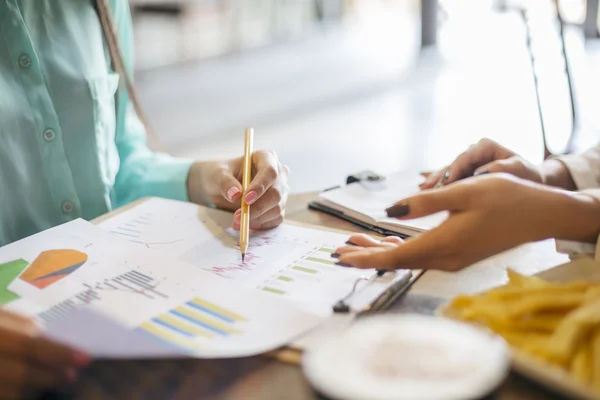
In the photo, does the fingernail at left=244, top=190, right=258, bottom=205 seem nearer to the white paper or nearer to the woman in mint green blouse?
the woman in mint green blouse

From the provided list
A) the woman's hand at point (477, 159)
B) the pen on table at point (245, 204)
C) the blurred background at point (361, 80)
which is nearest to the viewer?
the pen on table at point (245, 204)

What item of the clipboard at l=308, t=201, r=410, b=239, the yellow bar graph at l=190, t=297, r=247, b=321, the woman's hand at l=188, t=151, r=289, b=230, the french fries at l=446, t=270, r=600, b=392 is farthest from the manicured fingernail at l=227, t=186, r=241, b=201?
the french fries at l=446, t=270, r=600, b=392

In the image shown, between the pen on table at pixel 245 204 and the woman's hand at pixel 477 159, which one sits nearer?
the pen on table at pixel 245 204

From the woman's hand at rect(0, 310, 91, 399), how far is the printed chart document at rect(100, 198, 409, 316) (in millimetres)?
206

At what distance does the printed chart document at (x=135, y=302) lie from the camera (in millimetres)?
478

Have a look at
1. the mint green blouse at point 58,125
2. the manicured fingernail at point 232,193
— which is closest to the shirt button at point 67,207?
the mint green blouse at point 58,125

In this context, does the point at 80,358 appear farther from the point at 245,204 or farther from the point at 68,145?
the point at 68,145

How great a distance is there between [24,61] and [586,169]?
2.56 feet

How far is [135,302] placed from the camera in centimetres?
57

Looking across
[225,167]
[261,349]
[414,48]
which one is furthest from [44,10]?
[414,48]

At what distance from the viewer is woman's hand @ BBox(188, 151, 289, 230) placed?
2.58 ft

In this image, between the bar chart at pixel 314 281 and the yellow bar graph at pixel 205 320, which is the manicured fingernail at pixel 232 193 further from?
the yellow bar graph at pixel 205 320

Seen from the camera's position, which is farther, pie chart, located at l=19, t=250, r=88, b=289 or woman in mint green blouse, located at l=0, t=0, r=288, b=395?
woman in mint green blouse, located at l=0, t=0, r=288, b=395

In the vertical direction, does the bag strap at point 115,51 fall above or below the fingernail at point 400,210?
above
